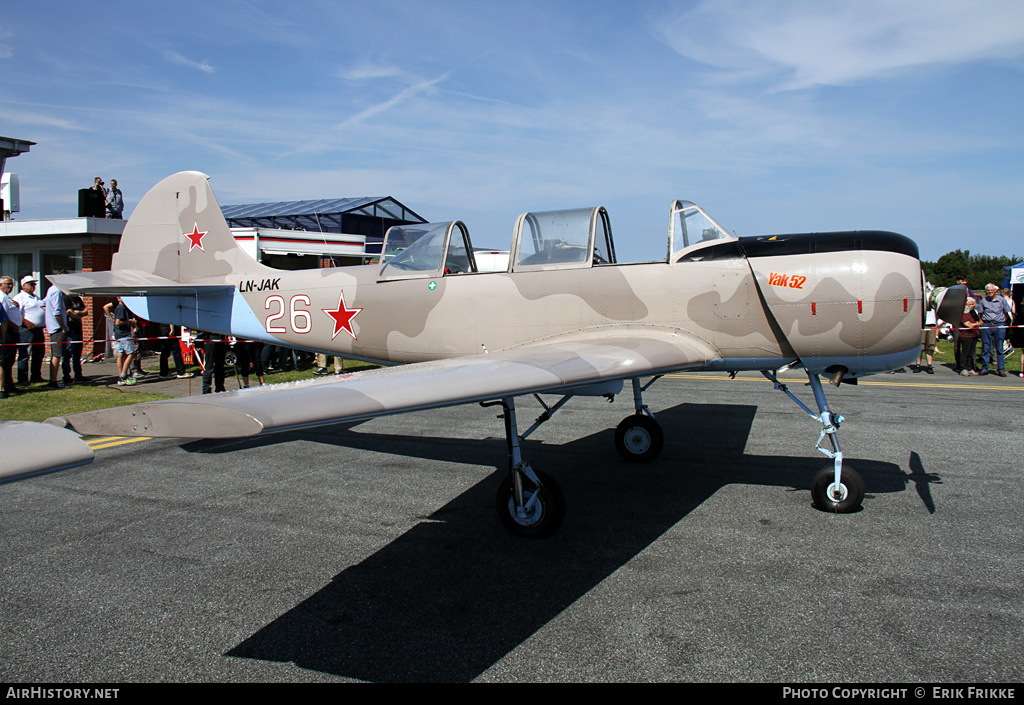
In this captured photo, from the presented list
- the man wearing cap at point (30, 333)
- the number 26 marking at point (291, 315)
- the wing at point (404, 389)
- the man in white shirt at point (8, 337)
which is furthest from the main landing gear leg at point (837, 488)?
the man wearing cap at point (30, 333)

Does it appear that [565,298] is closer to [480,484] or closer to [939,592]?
[480,484]

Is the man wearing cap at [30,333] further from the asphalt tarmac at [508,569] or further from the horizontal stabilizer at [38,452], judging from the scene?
the horizontal stabilizer at [38,452]

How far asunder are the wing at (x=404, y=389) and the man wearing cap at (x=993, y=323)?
11.5m

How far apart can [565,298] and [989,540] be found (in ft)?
12.3

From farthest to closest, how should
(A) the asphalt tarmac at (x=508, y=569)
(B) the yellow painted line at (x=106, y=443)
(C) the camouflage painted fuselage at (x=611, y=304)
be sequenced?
(B) the yellow painted line at (x=106, y=443) → (C) the camouflage painted fuselage at (x=611, y=304) → (A) the asphalt tarmac at (x=508, y=569)

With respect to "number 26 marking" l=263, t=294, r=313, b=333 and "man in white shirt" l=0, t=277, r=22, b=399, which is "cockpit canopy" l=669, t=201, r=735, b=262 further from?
"man in white shirt" l=0, t=277, r=22, b=399

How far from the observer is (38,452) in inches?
87.1

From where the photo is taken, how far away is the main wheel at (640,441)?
6852 mm

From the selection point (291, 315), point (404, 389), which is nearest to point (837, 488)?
point (404, 389)

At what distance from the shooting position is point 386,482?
6230mm

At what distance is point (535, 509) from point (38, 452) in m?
3.24

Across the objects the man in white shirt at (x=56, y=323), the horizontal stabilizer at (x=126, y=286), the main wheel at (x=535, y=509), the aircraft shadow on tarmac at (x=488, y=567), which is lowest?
the aircraft shadow on tarmac at (x=488, y=567)

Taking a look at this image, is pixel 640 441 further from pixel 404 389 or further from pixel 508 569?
pixel 404 389
